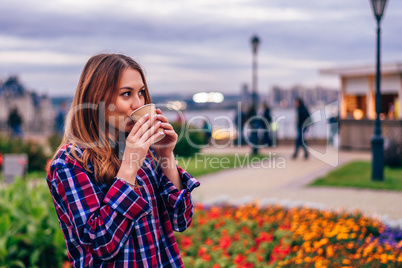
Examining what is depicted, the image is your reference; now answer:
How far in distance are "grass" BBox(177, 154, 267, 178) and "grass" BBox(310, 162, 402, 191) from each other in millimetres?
3377

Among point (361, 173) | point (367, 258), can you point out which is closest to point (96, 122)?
point (367, 258)

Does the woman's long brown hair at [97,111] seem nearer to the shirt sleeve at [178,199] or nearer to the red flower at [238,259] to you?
the shirt sleeve at [178,199]

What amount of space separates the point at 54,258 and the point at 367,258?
10.1 feet

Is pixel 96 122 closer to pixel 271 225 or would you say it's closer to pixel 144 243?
pixel 144 243

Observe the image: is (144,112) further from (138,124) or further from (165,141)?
(165,141)

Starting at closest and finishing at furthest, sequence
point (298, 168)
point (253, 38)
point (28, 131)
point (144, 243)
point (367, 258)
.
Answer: point (144, 243) → point (367, 258) → point (298, 168) → point (253, 38) → point (28, 131)

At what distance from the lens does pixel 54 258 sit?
4.23 metres

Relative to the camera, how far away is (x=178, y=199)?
1.89 m

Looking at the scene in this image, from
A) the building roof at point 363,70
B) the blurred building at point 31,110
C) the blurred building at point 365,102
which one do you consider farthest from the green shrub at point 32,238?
the blurred building at point 31,110

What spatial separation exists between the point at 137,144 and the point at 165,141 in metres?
0.25

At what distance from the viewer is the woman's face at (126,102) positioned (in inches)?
70.3

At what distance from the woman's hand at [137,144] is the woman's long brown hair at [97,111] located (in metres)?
0.11

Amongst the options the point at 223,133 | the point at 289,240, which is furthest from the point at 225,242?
the point at 223,133

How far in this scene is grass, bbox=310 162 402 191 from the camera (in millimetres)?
9320
